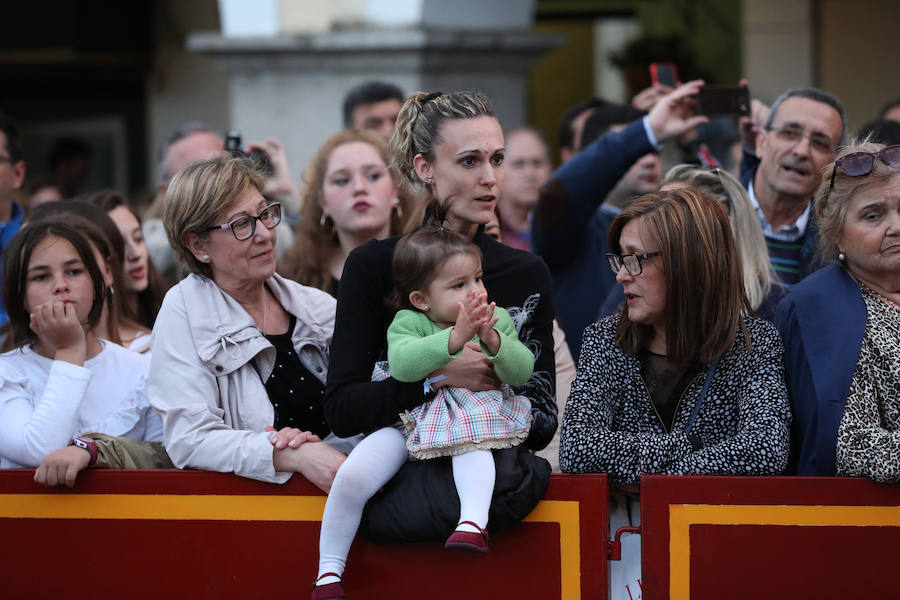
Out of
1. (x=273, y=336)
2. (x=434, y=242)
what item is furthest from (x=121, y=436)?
(x=434, y=242)

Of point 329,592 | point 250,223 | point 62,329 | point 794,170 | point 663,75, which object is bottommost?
point 329,592

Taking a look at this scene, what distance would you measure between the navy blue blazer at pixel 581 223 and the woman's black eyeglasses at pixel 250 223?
1599 millimetres

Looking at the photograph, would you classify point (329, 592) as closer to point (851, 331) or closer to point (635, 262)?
point (635, 262)

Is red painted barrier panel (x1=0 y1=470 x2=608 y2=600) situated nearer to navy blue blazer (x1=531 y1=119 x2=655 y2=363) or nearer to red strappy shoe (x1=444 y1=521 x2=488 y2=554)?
red strappy shoe (x1=444 y1=521 x2=488 y2=554)

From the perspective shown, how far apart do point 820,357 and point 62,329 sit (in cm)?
247

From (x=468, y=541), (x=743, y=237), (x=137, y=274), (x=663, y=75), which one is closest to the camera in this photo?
(x=468, y=541)

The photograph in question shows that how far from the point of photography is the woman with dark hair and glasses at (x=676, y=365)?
3.33 meters

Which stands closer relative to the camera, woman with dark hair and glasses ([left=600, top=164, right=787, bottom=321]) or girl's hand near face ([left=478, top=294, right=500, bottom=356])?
girl's hand near face ([left=478, top=294, right=500, bottom=356])

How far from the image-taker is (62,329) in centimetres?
394

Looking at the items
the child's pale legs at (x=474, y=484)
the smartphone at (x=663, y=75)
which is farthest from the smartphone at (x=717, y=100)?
the child's pale legs at (x=474, y=484)

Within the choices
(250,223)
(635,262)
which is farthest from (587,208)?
(250,223)

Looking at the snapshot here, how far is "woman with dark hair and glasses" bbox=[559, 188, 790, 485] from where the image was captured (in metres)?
3.33

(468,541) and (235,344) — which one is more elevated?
(235,344)

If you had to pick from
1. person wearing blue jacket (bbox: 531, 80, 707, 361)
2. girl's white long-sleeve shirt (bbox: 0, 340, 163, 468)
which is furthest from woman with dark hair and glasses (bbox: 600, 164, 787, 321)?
girl's white long-sleeve shirt (bbox: 0, 340, 163, 468)
